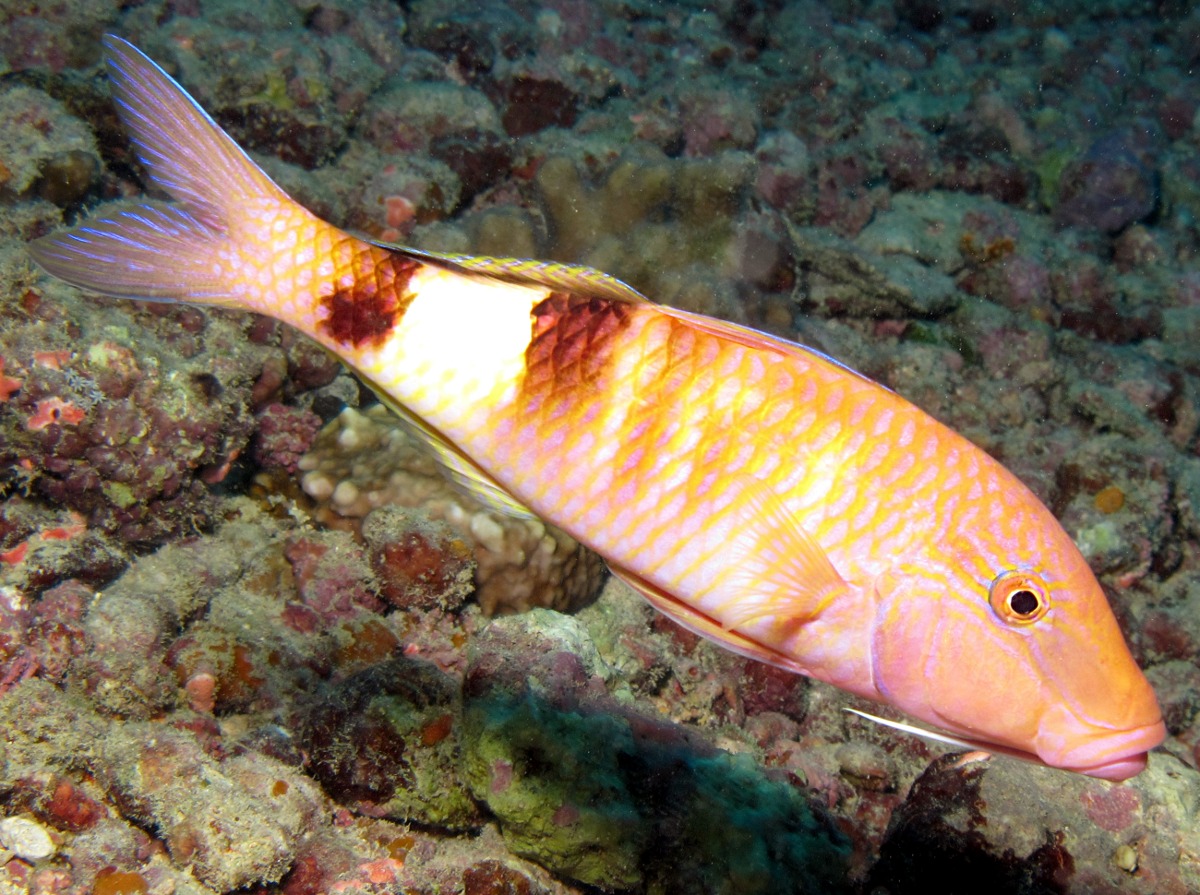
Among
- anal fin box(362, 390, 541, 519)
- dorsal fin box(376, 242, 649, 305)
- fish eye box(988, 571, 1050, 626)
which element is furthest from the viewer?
anal fin box(362, 390, 541, 519)

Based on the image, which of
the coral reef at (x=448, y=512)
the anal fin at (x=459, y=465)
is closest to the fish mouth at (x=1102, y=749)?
the anal fin at (x=459, y=465)

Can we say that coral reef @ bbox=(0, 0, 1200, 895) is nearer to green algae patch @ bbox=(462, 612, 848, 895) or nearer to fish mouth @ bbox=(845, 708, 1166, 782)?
green algae patch @ bbox=(462, 612, 848, 895)

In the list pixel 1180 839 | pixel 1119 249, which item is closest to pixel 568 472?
pixel 1180 839

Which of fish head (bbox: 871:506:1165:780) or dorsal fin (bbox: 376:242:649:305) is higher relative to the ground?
dorsal fin (bbox: 376:242:649:305)

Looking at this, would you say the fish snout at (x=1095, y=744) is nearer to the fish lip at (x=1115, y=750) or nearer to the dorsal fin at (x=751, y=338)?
the fish lip at (x=1115, y=750)

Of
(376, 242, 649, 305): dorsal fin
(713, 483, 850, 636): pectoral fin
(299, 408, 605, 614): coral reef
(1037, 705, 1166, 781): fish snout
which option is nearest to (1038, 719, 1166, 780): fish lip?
(1037, 705, 1166, 781): fish snout

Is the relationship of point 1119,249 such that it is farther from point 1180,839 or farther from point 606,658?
point 606,658

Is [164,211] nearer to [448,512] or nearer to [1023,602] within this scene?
[448,512]

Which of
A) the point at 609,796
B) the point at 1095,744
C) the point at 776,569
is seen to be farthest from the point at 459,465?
the point at 1095,744
